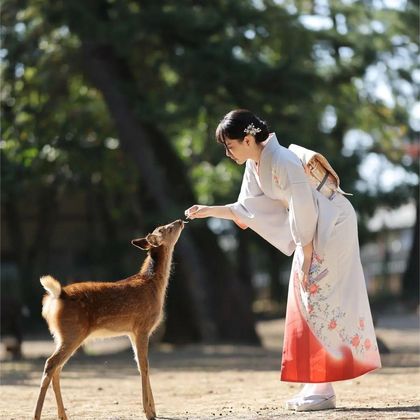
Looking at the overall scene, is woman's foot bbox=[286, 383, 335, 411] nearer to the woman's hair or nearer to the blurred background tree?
the woman's hair

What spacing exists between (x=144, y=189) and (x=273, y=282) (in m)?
12.1

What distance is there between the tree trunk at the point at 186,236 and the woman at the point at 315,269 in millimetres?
9111

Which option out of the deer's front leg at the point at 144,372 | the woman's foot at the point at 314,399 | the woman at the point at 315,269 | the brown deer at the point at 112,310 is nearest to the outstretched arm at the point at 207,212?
the woman at the point at 315,269

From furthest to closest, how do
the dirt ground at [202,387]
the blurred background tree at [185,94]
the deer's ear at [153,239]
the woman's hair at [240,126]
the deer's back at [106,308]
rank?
the blurred background tree at [185,94]
the deer's ear at [153,239]
the dirt ground at [202,387]
the deer's back at [106,308]
the woman's hair at [240,126]

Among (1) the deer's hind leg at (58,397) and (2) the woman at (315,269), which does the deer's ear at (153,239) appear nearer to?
(2) the woman at (315,269)

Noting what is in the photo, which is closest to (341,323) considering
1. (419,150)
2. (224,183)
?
(224,183)

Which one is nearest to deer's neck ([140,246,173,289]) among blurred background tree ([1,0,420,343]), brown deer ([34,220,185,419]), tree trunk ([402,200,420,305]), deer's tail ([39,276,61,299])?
brown deer ([34,220,185,419])

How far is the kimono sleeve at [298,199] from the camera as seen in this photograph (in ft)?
22.5

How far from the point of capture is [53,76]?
17.0 metres

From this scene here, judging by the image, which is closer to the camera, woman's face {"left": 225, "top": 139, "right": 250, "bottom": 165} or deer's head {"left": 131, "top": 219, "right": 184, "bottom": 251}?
woman's face {"left": 225, "top": 139, "right": 250, "bottom": 165}

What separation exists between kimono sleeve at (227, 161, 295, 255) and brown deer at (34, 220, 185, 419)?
60 cm

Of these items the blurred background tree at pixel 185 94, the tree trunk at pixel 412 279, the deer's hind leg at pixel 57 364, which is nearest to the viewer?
the deer's hind leg at pixel 57 364

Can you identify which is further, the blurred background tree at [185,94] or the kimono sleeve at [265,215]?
the blurred background tree at [185,94]

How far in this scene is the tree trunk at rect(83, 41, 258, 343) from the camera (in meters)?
16.6
